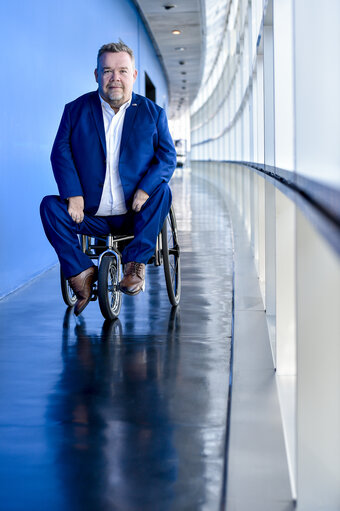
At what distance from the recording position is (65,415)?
88.5 inches

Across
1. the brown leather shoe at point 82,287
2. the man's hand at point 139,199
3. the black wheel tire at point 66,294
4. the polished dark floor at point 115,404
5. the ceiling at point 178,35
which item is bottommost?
the polished dark floor at point 115,404

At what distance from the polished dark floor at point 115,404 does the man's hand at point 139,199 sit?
0.54 m

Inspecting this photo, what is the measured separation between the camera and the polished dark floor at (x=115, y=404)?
5.68 ft

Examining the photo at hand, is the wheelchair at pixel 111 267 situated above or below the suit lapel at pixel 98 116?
below

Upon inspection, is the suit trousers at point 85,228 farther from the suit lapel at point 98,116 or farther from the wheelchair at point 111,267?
the suit lapel at point 98,116

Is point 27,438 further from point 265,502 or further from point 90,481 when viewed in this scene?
point 265,502

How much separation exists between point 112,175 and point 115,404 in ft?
4.77

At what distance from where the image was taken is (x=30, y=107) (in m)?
4.94

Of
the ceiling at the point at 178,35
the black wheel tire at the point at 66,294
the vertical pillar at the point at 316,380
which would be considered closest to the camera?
the vertical pillar at the point at 316,380

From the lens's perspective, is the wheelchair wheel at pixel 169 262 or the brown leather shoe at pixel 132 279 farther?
the wheelchair wheel at pixel 169 262

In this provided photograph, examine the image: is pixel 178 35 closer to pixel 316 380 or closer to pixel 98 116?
pixel 98 116

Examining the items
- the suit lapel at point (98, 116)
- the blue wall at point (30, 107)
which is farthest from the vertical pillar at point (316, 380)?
the blue wall at point (30, 107)

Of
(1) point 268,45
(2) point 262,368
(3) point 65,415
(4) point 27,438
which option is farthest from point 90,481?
(1) point 268,45

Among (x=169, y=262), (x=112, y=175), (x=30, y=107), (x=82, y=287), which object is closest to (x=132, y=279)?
(x=82, y=287)
